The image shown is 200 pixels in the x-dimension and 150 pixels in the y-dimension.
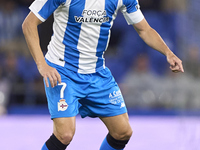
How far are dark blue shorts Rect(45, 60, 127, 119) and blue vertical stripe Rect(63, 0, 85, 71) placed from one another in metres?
0.07

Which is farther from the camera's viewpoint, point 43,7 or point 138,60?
point 138,60

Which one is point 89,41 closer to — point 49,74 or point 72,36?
point 72,36

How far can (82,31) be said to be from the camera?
2.87 m

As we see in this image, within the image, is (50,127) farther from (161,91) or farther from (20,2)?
(20,2)

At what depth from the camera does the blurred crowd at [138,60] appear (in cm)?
701

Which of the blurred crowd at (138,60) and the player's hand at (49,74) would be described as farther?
the blurred crowd at (138,60)

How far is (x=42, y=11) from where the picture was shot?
106 inches

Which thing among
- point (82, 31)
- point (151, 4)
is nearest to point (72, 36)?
point (82, 31)

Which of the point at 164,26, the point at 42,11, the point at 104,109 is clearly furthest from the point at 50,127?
the point at 164,26

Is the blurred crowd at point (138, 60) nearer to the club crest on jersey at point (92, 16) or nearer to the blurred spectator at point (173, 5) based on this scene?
the blurred spectator at point (173, 5)

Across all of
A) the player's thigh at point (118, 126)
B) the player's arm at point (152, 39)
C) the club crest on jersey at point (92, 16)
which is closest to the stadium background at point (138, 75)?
the player's thigh at point (118, 126)

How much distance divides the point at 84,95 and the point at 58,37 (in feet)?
1.45

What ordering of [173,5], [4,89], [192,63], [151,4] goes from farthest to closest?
1. [151,4]
2. [173,5]
3. [192,63]
4. [4,89]

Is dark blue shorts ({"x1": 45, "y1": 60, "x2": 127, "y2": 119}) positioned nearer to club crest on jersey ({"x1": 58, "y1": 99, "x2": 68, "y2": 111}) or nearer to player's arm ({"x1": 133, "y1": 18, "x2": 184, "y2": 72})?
club crest on jersey ({"x1": 58, "y1": 99, "x2": 68, "y2": 111})
